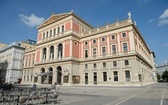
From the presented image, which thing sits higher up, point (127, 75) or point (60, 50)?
point (60, 50)

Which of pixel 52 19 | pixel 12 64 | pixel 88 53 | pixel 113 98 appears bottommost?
pixel 113 98

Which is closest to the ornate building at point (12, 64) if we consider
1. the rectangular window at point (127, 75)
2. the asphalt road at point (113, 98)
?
the rectangular window at point (127, 75)

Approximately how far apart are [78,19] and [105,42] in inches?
510

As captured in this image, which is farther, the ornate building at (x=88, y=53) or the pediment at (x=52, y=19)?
the pediment at (x=52, y=19)

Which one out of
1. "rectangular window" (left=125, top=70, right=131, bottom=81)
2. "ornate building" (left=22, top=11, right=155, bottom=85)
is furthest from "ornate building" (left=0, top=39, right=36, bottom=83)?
"rectangular window" (left=125, top=70, right=131, bottom=81)

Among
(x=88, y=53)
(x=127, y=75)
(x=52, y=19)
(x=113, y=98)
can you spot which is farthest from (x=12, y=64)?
(x=113, y=98)

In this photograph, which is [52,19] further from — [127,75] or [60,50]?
[127,75]

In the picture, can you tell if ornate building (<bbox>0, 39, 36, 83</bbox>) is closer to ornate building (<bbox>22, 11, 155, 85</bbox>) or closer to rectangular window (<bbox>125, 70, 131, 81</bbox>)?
ornate building (<bbox>22, 11, 155, 85</bbox>)

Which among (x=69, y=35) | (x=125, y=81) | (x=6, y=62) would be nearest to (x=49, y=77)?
(x=69, y=35)

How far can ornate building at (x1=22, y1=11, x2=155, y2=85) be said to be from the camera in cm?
3206

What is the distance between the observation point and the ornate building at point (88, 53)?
3206cm

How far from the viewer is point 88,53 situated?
39625mm

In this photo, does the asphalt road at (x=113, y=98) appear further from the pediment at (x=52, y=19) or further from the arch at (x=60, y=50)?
the pediment at (x=52, y=19)

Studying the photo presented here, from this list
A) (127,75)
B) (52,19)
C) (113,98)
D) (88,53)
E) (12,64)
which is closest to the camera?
(113,98)
